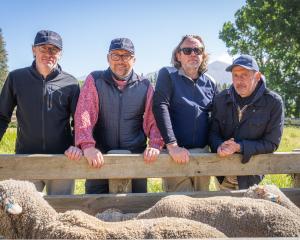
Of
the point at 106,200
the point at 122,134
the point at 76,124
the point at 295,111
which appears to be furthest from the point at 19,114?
the point at 295,111

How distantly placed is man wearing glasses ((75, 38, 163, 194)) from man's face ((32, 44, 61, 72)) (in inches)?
15.7

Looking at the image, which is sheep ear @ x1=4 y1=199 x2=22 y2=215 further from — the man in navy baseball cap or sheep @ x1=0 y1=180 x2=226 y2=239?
the man in navy baseball cap

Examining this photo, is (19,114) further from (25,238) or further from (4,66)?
(4,66)

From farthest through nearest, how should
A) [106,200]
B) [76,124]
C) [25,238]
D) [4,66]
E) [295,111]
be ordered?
[4,66] < [295,111] < [76,124] < [106,200] < [25,238]

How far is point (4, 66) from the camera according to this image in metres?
63.8

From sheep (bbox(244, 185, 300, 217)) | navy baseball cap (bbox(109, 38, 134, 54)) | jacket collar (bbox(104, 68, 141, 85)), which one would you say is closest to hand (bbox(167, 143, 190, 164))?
sheep (bbox(244, 185, 300, 217))

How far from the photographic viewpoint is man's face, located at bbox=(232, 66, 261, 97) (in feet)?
13.0

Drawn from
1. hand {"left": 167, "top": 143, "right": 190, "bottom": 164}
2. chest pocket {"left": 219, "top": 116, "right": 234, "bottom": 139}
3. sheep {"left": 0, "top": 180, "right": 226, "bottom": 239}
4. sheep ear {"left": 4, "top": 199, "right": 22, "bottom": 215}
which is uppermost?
chest pocket {"left": 219, "top": 116, "right": 234, "bottom": 139}

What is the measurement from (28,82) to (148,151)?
1.41 m

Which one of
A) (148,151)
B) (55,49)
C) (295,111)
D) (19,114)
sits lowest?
(295,111)

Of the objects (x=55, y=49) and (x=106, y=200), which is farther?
(x=55, y=49)

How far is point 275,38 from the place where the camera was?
84.9 feet

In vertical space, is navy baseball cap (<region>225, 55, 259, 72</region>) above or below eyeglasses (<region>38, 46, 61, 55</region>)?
below

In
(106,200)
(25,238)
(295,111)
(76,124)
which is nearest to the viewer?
(25,238)
